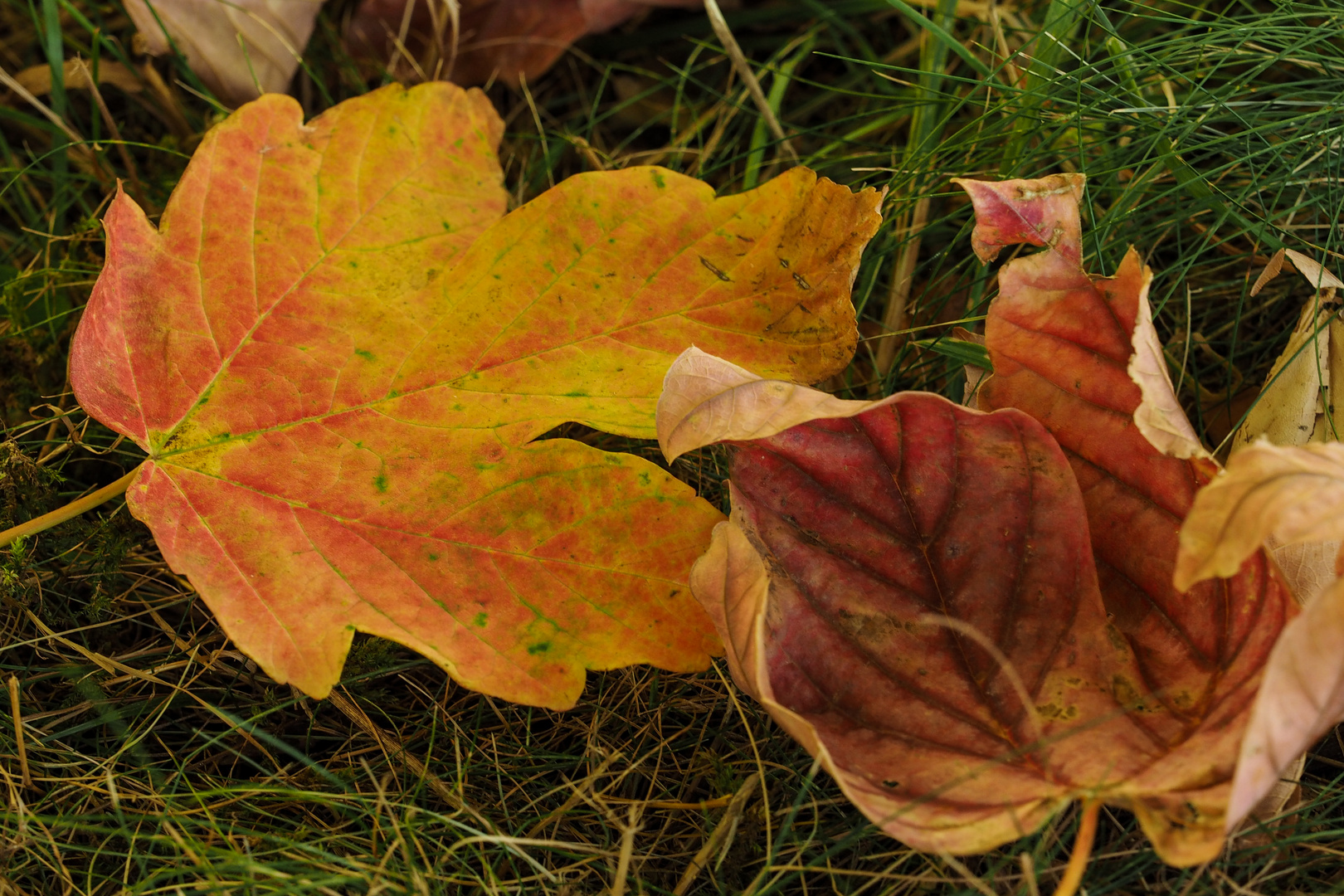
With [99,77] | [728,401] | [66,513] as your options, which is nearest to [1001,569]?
[728,401]

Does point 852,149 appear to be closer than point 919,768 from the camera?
No

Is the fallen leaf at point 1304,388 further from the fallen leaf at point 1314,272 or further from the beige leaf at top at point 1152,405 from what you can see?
the beige leaf at top at point 1152,405

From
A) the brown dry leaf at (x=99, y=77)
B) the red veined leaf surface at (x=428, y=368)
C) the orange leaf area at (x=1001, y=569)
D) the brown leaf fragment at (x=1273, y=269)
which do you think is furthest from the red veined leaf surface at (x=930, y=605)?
the brown dry leaf at (x=99, y=77)

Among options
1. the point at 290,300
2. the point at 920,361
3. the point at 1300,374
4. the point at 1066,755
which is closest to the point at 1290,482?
the point at 1066,755

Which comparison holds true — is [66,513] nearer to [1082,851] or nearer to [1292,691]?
[1082,851]

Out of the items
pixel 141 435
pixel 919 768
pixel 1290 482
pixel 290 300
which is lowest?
pixel 919 768

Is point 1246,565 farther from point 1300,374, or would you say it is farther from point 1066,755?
point 1300,374
